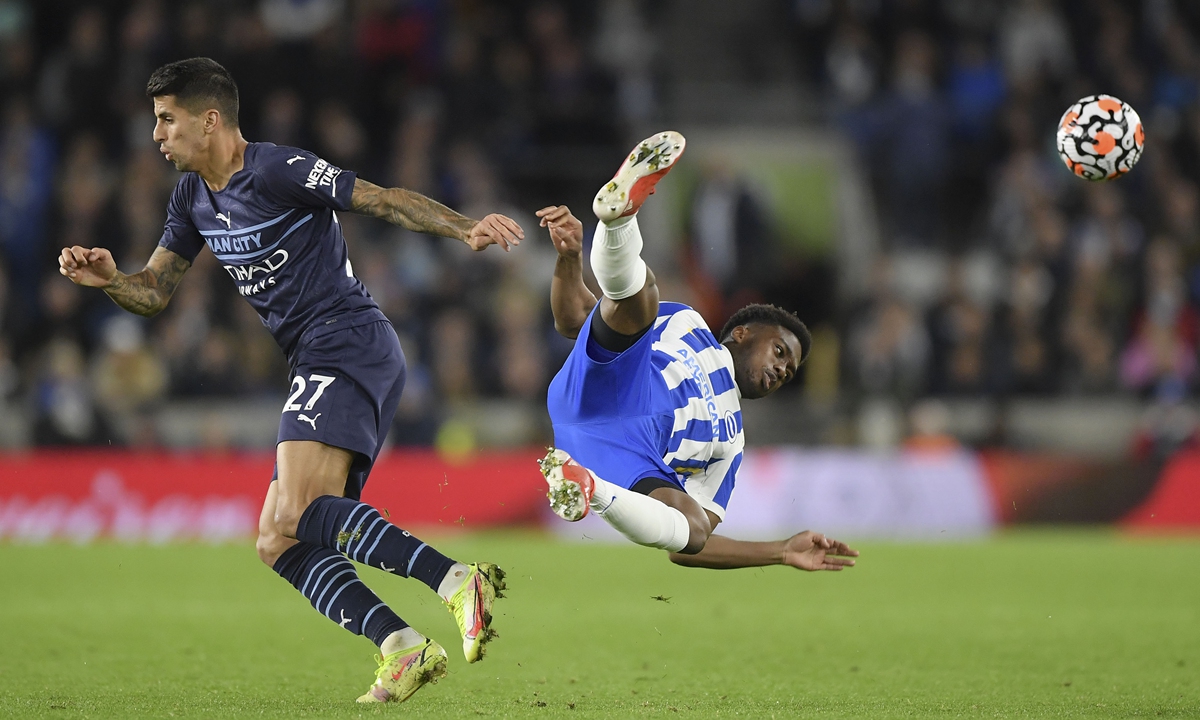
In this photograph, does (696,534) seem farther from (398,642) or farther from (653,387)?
(398,642)

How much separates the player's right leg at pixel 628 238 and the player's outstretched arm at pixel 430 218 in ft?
1.60

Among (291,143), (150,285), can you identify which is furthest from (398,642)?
(291,143)

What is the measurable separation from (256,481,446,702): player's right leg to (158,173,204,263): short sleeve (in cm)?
118

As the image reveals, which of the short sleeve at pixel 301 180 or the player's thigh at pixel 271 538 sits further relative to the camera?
the player's thigh at pixel 271 538

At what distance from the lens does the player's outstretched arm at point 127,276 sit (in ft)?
18.6

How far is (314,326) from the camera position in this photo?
5.81 m

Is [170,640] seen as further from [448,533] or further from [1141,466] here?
[1141,466]

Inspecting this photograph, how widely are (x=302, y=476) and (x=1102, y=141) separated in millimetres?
4088

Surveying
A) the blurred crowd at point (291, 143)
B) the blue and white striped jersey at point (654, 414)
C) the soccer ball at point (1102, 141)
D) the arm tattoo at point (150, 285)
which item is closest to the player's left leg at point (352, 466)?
the arm tattoo at point (150, 285)

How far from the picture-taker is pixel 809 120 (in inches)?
738

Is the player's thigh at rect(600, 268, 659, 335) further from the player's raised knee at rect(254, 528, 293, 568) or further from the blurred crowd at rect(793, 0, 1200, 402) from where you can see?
the blurred crowd at rect(793, 0, 1200, 402)

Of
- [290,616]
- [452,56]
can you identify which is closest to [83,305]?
[452,56]

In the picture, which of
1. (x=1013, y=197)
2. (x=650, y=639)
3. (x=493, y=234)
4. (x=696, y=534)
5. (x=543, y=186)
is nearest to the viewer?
(x=493, y=234)

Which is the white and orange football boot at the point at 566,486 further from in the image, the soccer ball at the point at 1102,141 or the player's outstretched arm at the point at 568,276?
the soccer ball at the point at 1102,141
